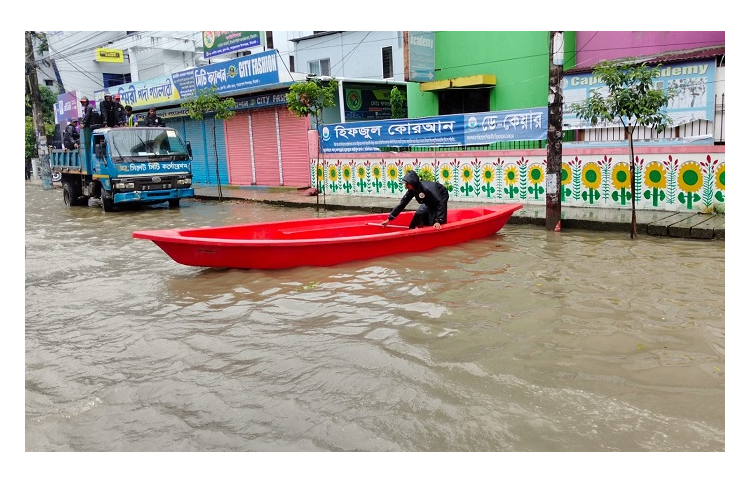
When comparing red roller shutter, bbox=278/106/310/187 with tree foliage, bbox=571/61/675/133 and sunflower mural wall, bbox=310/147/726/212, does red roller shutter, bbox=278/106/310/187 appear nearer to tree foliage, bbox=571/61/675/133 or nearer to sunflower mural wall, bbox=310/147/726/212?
sunflower mural wall, bbox=310/147/726/212

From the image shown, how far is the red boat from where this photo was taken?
25.2 feet

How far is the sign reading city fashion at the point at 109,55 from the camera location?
121ft

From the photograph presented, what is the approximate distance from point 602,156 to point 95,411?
1030 cm

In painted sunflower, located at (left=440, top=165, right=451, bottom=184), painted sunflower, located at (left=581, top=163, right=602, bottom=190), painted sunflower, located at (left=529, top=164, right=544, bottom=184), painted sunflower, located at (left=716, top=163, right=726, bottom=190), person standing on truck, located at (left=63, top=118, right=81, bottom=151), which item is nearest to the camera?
painted sunflower, located at (left=716, top=163, right=726, bottom=190)

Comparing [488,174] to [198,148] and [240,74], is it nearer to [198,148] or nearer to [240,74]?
[240,74]

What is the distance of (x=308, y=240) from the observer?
783 cm

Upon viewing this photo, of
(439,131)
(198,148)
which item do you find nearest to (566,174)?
(439,131)

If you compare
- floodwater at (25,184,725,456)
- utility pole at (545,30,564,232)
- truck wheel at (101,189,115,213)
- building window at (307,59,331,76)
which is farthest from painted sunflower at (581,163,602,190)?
building window at (307,59,331,76)

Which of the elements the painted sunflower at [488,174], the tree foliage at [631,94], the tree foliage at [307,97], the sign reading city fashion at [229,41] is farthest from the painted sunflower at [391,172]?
the sign reading city fashion at [229,41]

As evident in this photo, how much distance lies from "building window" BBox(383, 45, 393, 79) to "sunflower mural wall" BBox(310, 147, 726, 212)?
7.43 m

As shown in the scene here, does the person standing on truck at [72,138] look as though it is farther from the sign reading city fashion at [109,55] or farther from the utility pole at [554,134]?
the sign reading city fashion at [109,55]

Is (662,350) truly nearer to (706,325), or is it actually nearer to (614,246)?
(706,325)

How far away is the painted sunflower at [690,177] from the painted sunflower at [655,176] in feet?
0.88

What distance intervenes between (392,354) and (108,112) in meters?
14.6
